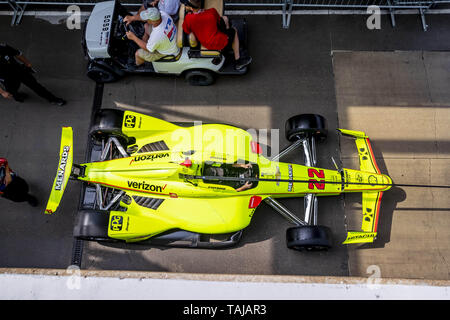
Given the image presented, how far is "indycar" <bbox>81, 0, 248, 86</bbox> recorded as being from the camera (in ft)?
19.5

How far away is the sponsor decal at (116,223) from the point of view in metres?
4.99

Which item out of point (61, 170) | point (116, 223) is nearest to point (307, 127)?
point (116, 223)

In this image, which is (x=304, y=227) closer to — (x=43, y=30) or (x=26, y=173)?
(x=26, y=173)

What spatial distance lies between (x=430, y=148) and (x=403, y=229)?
159 cm

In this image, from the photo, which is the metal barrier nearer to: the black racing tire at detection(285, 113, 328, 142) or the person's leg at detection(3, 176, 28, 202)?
the black racing tire at detection(285, 113, 328, 142)

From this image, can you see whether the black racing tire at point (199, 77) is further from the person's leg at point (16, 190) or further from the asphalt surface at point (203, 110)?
the person's leg at point (16, 190)

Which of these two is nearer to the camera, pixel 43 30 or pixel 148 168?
pixel 148 168

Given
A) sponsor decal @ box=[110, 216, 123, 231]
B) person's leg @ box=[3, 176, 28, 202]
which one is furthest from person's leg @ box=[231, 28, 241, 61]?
person's leg @ box=[3, 176, 28, 202]

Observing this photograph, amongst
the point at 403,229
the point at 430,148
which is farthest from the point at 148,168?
the point at 430,148

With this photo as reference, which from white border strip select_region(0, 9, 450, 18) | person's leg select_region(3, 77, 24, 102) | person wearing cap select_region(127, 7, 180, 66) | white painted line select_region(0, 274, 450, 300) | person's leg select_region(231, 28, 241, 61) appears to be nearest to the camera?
white painted line select_region(0, 274, 450, 300)

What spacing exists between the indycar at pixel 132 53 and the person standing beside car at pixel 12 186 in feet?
7.20

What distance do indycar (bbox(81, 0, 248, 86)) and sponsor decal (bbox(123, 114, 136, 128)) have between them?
1.15 meters

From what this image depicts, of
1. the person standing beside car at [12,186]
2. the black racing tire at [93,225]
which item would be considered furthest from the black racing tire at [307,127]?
the person standing beside car at [12,186]
